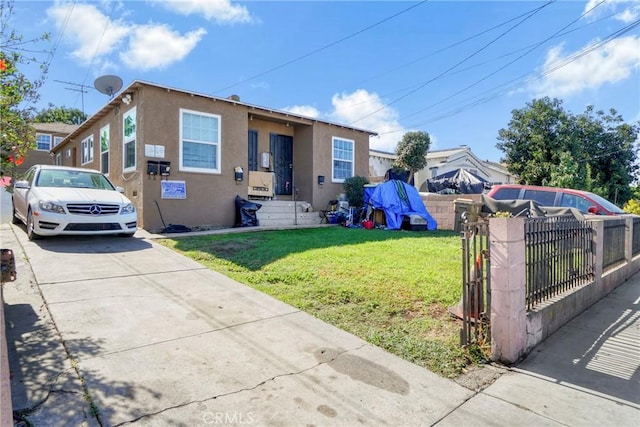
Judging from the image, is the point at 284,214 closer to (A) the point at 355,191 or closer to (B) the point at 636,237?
(A) the point at 355,191

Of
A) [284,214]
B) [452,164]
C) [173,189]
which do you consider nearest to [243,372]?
[173,189]

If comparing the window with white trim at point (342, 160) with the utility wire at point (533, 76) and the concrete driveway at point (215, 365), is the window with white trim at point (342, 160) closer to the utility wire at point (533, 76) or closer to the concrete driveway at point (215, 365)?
the utility wire at point (533, 76)

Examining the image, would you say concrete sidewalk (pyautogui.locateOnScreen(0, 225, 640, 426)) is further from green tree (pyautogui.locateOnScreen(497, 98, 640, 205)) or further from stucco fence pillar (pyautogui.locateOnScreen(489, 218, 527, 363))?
green tree (pyautogui.locateOnScreen(497, 98, 640, 205))

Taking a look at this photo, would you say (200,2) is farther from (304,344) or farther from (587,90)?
(587,90)

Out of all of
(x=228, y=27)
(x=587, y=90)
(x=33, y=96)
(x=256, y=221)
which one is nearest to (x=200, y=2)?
(x=228, y=27)

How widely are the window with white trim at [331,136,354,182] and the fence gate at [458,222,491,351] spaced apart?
10598mm

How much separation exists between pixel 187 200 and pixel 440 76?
12191mm

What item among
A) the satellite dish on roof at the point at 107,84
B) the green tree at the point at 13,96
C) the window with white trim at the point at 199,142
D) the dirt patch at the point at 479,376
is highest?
the satellite dish on roof at the point at 107,84

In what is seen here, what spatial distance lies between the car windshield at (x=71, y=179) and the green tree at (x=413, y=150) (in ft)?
58.4

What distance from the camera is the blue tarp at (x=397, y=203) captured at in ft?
37.8

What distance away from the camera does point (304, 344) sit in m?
3.30

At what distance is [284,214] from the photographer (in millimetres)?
11969

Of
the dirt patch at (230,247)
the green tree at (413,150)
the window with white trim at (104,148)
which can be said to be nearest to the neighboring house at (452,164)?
the green tree at (413,150)

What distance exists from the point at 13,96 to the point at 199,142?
7405 mm
